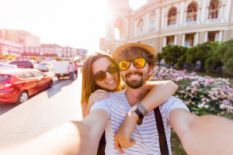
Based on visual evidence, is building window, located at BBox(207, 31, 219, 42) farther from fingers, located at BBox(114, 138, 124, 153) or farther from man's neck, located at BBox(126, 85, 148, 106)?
fingers, located at BBox(114, 138, 124, 153)

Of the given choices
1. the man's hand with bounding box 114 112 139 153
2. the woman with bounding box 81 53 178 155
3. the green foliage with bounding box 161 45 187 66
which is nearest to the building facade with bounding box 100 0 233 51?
the green foliage with bounding box 161 45 187 66

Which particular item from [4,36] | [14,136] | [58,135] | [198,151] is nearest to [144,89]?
[198,151]

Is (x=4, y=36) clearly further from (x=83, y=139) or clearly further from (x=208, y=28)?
(x=83, y=139)

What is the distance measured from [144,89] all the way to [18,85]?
6.62 metres

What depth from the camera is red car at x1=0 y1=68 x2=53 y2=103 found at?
247 inches

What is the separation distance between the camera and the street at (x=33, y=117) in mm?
4141

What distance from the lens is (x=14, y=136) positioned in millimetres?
4016

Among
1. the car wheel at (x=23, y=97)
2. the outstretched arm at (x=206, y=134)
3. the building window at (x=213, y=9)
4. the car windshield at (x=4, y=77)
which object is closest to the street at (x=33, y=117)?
the car wheel at (x=23, y=97)

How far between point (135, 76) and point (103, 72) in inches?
26.8

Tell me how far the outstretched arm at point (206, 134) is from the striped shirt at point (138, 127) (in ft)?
0.53

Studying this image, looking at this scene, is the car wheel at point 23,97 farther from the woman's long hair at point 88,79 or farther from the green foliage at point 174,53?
the green foliage at point 174,53

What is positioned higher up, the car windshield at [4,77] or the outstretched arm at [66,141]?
the outstretched arm at [66,141]

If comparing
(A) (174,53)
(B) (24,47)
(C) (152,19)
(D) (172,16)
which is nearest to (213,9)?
(D) (172,16)

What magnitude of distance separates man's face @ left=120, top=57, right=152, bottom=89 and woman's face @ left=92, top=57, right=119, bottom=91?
0.60 meters
